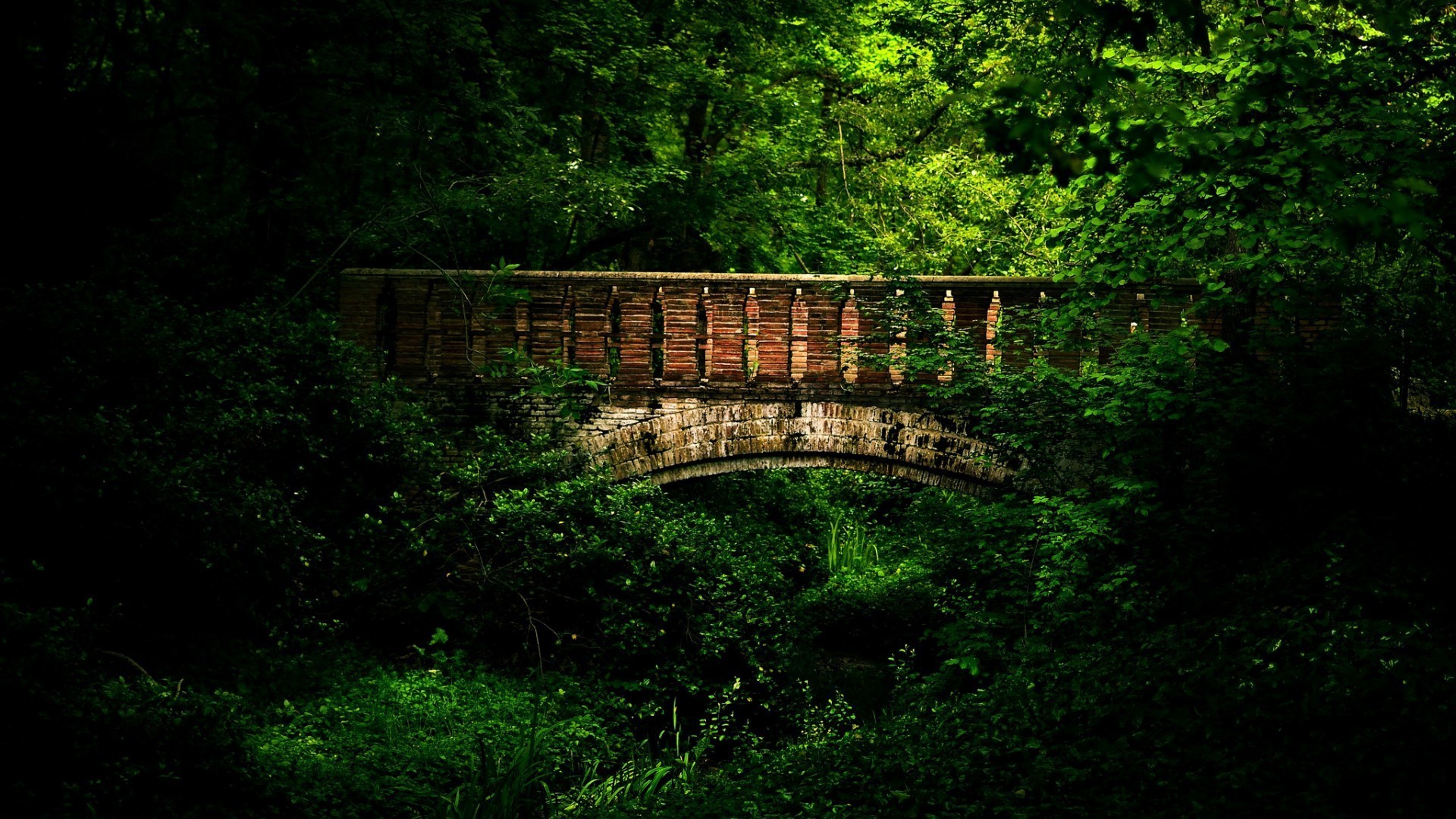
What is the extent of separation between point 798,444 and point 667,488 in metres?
1.86

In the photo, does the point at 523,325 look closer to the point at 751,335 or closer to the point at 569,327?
the point at 569,327

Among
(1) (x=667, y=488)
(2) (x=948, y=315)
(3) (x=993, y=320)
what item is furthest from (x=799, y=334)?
(1) (x=667, y=488)

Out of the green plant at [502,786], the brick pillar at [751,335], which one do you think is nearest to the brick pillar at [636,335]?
the brick pillar at [751,335]

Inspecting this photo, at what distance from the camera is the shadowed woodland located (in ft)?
18.5

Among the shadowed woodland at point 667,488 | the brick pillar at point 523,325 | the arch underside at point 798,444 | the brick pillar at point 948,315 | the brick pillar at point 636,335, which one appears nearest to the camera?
the shadowed woodland at point 667,488

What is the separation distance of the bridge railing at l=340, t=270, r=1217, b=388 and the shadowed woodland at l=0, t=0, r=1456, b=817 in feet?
0.90

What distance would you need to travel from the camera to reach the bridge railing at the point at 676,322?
30.8ft

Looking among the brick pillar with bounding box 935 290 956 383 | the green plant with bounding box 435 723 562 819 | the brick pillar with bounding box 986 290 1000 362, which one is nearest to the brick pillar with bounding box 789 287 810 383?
the brick pillar with bounding box 935 290 956 383

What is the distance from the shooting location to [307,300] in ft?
33.1

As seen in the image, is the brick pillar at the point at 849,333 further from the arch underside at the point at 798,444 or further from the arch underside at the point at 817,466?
the arch underside at the point at 817,466

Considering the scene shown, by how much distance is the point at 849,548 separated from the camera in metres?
13.6

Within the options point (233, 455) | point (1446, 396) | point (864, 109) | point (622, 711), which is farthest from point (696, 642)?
point (864, 109)

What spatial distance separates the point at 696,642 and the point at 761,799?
219cm

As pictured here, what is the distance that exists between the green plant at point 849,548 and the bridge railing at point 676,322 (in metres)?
4.25
